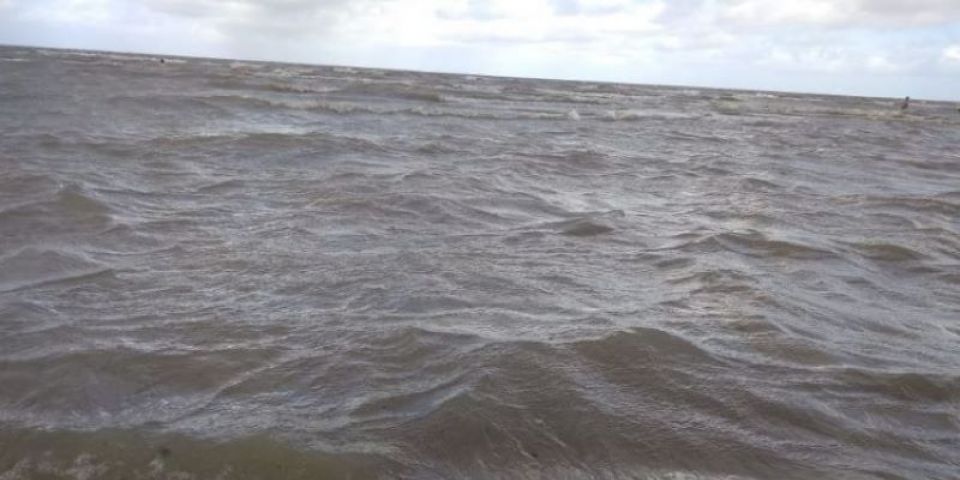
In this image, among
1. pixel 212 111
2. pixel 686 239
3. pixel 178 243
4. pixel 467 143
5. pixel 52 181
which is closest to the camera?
pixel 178 243

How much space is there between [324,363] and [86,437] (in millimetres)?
1048

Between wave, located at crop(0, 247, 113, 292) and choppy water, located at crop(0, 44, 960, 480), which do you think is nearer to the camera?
choppy water, located at crop(0, 44, 960, 480)

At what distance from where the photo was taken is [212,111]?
1672 cm

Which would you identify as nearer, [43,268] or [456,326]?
[456,326]

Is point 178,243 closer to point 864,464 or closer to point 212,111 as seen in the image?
point 864,464

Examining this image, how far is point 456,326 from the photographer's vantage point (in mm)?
3992

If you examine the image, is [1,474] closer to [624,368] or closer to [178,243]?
[624,368]

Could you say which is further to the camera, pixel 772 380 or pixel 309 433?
pixel 772 380

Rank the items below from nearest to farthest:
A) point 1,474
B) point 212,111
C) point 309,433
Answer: point 1,474
point 309,433
point 212,111

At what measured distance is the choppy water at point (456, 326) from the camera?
2.74 metres

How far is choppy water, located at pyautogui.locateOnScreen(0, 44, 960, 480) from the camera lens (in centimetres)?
274

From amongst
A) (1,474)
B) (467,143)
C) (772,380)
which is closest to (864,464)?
(772,380)

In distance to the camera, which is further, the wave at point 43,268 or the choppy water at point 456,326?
the wave at point 43,268

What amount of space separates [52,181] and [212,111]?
9981 mm
